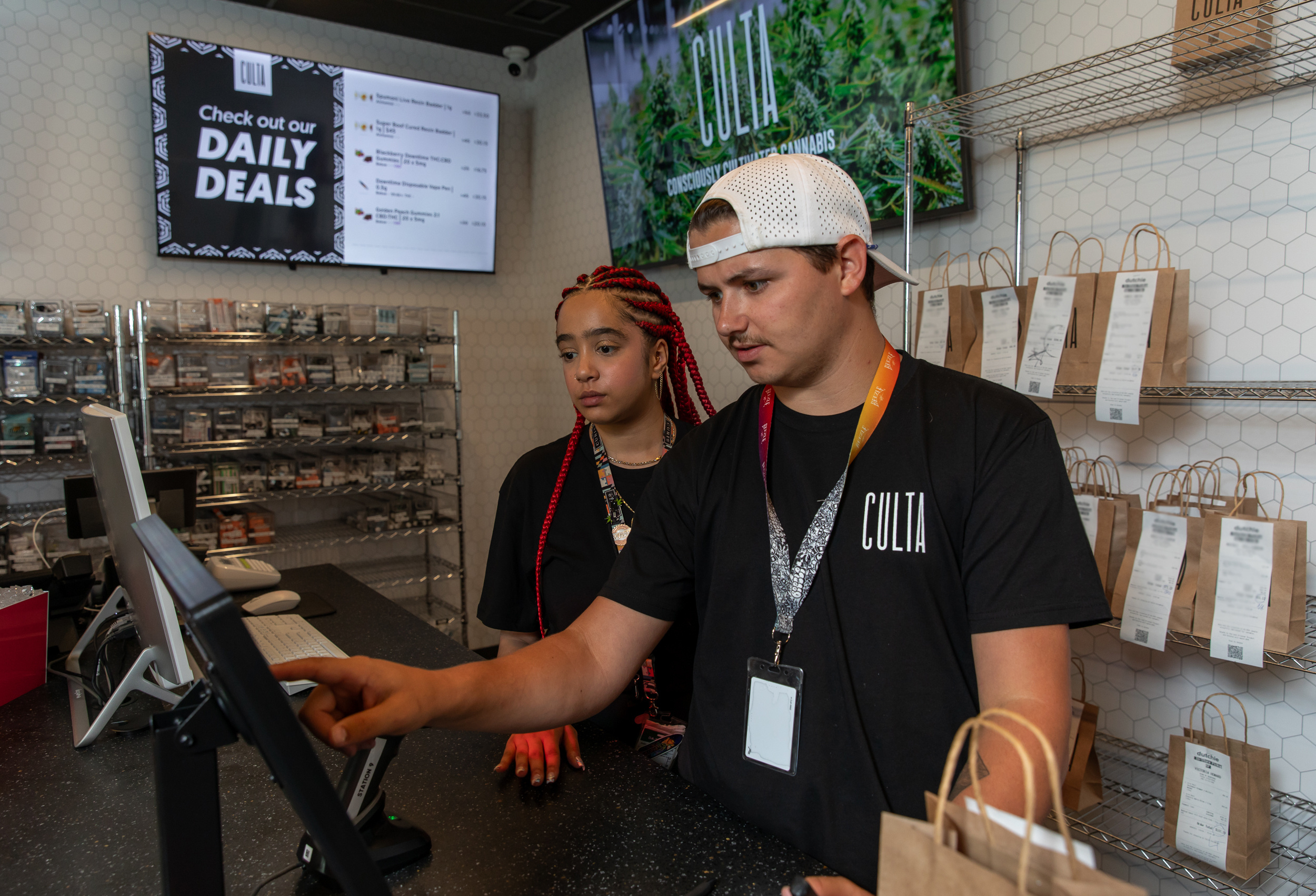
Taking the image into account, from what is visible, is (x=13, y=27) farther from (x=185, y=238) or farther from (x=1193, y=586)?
(x=1193, y=586)

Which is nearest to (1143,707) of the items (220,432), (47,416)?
(220,432)

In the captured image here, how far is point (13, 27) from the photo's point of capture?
3457mm

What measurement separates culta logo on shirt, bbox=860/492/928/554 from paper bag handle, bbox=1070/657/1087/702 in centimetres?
114

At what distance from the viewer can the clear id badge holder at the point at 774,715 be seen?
1.10 m

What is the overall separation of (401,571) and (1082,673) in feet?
11.5

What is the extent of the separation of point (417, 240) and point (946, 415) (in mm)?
3696

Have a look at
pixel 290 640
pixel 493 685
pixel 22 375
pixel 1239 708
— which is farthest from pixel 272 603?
pixel 1239 708

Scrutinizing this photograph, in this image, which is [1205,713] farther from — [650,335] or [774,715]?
[650,335]

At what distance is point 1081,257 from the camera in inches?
86.2

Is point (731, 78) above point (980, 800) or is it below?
above

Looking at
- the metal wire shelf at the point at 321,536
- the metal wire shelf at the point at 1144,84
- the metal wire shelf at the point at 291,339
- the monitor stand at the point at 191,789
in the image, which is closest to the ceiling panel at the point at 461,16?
the metal wire shelf at the point at 291,339

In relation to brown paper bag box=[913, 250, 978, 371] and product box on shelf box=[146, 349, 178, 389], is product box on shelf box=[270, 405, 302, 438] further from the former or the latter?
brown paper bag box=[913, 250, 978, 371]

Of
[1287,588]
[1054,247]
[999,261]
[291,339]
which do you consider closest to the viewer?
[1287,588]

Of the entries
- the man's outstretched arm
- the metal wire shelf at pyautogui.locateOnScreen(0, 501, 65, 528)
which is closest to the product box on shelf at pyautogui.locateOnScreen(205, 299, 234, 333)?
the metal wire shelf at pyautogui.locateOnScreen(0, 501, 65, 528)
